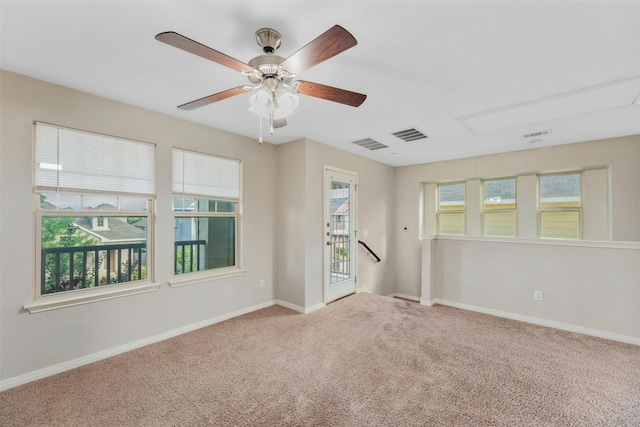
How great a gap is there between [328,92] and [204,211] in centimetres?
241

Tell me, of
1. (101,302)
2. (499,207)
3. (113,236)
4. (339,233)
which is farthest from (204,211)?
(499,207)

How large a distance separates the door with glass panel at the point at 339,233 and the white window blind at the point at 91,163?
2373 mm

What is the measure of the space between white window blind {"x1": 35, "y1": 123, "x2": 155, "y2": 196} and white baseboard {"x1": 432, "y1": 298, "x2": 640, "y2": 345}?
14.0 ft

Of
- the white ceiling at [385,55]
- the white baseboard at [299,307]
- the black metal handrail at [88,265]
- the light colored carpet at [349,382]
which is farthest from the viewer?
the white baseboard at [299,307]

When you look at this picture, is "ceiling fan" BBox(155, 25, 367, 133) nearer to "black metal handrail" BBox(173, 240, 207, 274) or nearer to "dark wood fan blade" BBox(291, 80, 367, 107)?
"dark wood fan blade" BBox(291, 80, 367, 107)

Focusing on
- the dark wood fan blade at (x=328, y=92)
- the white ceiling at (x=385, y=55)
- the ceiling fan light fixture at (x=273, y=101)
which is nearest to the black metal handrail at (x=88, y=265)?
the white ceiling at (x=385, y=55)

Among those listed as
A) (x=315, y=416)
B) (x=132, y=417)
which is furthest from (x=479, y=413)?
(x=132, y=417)

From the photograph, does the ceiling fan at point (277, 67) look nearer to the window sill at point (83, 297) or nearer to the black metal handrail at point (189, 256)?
the black metal handrail at point (189, 256)

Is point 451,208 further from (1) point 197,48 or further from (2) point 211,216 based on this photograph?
(1) point 197,48

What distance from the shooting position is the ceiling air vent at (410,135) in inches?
141

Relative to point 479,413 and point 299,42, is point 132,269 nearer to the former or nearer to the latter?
point 299,42

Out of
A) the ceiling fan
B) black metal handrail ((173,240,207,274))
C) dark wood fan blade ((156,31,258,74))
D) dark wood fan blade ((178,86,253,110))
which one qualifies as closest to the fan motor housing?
the ceiling fan

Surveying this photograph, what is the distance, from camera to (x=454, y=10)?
1509mm

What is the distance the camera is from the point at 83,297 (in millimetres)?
2557
